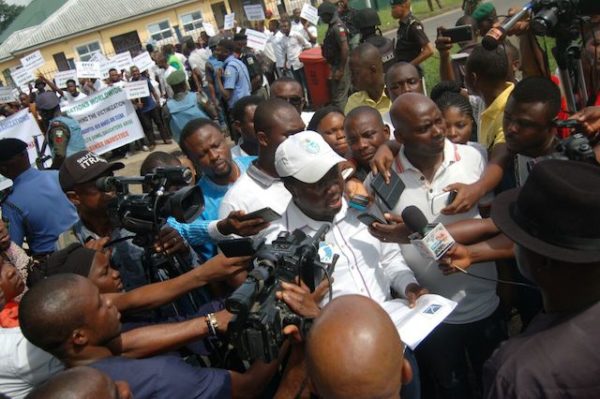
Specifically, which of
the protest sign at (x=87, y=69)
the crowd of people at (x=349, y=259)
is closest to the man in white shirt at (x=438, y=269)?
the crowd of people at (x=349, y=259)

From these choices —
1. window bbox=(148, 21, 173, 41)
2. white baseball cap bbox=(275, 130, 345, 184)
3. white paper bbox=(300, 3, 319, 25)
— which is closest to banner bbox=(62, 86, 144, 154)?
white paper bbox=(300, 3, 319, 25)

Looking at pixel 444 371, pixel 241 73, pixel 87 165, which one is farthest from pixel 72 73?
pixel 444 371

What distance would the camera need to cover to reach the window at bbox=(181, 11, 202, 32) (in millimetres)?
36031

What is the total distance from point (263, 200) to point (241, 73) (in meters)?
5.81

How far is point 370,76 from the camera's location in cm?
441

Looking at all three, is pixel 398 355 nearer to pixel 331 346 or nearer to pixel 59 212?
pixel 331 346

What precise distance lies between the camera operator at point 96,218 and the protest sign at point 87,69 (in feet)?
27.4

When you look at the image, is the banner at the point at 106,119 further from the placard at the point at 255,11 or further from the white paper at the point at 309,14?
the white paper at the point at 309,14

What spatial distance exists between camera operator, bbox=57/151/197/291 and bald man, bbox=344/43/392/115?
7.70 feet

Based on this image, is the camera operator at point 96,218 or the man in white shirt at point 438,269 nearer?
the man in white shirt at point 438,269

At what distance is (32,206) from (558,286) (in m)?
4.06

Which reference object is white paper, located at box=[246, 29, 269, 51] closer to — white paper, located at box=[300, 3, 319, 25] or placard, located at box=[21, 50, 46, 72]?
white paper, located at box=[300, 3, 319, 25]

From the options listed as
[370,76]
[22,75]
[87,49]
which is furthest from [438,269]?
[87,49]

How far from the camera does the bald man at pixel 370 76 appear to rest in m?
4.36
